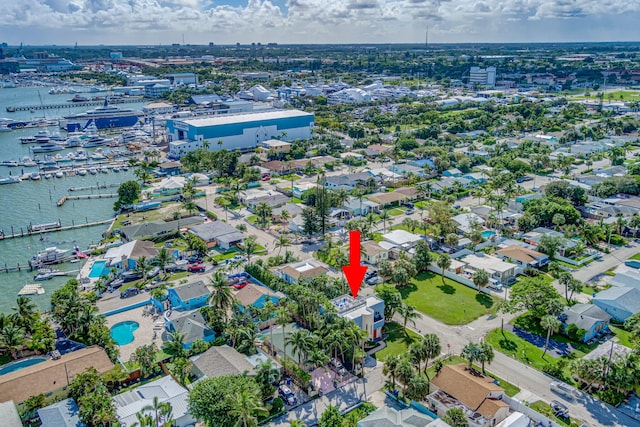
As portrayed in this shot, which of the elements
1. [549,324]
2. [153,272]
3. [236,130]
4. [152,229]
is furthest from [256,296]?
[236,130]

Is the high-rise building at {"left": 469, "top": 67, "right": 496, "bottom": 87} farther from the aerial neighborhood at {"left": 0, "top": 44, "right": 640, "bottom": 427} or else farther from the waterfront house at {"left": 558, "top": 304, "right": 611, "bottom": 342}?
the waterfront house at {"left": 558, "top": 304, "right": 611, "bottom": 342}

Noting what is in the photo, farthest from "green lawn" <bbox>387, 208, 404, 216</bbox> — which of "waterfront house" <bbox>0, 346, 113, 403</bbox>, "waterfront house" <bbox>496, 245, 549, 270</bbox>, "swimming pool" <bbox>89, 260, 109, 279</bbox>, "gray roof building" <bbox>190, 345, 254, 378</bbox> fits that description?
"waterfront house" <bbox>0, 346, 113, 403</bbox>

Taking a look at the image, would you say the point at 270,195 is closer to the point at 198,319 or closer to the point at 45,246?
the point at 45,246

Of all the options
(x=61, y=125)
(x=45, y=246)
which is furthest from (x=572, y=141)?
(x=61, y=125)

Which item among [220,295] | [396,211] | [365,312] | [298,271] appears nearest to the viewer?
[365,312]

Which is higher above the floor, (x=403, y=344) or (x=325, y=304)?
(x=325, y=304)

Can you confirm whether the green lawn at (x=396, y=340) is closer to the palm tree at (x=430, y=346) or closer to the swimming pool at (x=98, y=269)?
the palm tree at (x=430, y=346)

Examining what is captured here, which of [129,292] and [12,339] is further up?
[12,339]

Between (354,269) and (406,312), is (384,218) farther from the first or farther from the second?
(406,312)
